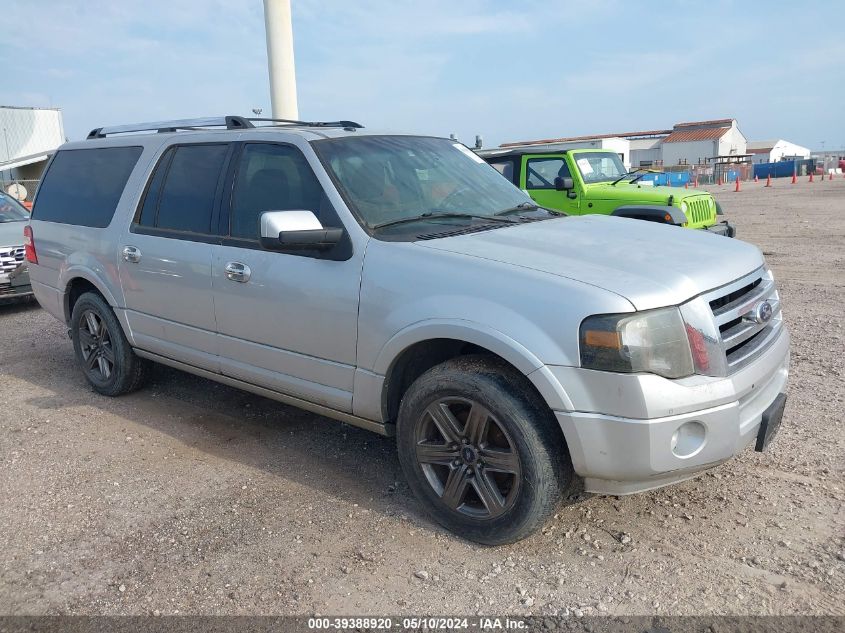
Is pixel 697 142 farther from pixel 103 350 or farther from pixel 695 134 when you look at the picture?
pixel 103 350

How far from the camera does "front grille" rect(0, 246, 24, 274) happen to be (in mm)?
8297

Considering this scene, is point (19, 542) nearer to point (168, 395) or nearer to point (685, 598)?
point (168, 395)

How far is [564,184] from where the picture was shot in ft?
31.8

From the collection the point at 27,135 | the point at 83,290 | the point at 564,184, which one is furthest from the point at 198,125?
the point at 27,135

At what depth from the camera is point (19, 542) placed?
3.36 m

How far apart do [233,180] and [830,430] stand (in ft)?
12.7

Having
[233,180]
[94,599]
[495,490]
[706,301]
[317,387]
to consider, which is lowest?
[94,599]

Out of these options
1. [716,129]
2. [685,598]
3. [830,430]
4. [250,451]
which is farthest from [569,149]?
[716,129]

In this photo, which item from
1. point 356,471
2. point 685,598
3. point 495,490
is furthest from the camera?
point 356,471

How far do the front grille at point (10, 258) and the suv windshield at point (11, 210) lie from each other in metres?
1.21

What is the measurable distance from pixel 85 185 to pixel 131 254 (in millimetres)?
1037

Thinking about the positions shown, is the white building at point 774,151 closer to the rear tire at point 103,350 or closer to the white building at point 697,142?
Result: the white building at point 697,142

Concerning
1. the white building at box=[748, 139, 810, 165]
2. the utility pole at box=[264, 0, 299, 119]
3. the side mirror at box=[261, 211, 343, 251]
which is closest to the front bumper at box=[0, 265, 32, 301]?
the side mirror at box=[261, 211, 343, 251]

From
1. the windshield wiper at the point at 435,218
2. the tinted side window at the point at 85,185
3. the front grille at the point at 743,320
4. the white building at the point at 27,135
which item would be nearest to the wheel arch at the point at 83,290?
the tinted side window at the point at 85,185
